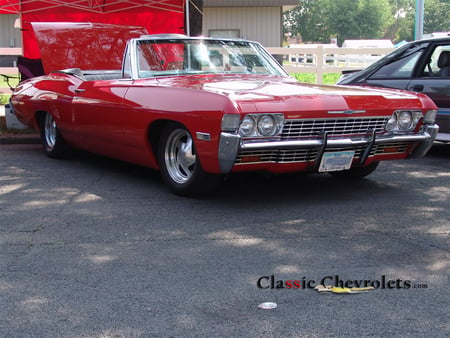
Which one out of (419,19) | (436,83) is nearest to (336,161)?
(436,83)

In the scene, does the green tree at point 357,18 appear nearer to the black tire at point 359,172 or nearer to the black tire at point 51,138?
the black tire at point 51,138

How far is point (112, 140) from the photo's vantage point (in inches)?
256

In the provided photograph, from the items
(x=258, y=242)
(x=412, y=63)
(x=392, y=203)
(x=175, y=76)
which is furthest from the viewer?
(x=412, y=63)

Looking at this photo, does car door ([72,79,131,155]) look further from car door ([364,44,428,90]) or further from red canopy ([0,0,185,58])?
red canopy ([0,0,185,58])

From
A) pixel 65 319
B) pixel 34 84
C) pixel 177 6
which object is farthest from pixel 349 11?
pixel 65 319

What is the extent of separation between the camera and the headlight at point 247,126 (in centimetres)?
500

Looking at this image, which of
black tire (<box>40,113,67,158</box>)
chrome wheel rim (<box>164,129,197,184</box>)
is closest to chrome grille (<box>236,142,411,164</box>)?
chrome wheel rim (<box>164,129,197,184</box>)

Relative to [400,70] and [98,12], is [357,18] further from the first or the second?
[400,70]

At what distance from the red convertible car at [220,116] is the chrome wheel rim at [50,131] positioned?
17cm

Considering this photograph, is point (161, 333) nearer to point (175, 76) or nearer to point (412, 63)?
point (175, 76)

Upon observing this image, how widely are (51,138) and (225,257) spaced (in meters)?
4.60

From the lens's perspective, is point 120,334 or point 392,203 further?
point 392,203

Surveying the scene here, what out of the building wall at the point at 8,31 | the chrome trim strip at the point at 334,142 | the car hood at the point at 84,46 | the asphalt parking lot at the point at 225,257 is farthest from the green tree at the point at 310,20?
the chrome trim strip at the point at 334,142

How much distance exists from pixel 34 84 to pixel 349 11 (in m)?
69.6
